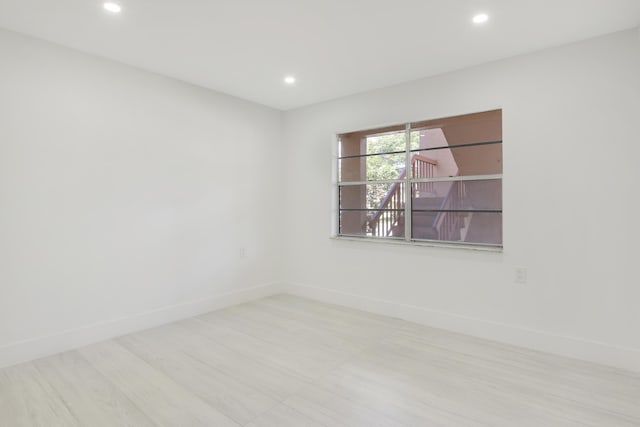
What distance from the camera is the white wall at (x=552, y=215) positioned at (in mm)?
2613

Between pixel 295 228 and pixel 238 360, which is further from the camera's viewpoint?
pixel 295 228

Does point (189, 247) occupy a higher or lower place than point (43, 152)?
lower

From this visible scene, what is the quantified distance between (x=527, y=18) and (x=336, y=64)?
1.55 meters

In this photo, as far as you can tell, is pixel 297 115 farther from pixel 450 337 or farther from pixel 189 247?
pixel 450 337

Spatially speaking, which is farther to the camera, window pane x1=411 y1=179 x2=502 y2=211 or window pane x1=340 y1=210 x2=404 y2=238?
window pane x1=340 y1=210 x2=404 y2=238

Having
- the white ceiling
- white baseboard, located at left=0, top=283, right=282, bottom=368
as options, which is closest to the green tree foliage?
the white ceiling

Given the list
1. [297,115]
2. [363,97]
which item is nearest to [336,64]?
[363,97]

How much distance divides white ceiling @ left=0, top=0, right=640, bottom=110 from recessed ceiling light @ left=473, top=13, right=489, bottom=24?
0.04 m

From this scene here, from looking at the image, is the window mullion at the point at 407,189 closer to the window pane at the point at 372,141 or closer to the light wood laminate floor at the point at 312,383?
the window pane at the point at 372,141

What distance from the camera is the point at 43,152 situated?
278 centimetres

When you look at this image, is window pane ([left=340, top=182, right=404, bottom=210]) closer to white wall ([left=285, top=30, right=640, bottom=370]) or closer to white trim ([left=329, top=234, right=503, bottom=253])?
white trim ([left=329, top=234, right=503, bottom=253])

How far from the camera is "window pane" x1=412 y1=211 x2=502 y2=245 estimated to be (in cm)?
329

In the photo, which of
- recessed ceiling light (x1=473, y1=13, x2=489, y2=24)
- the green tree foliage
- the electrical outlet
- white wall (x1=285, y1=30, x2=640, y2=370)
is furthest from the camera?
the green tree foliage

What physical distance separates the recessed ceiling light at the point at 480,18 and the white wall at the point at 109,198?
281 cm
